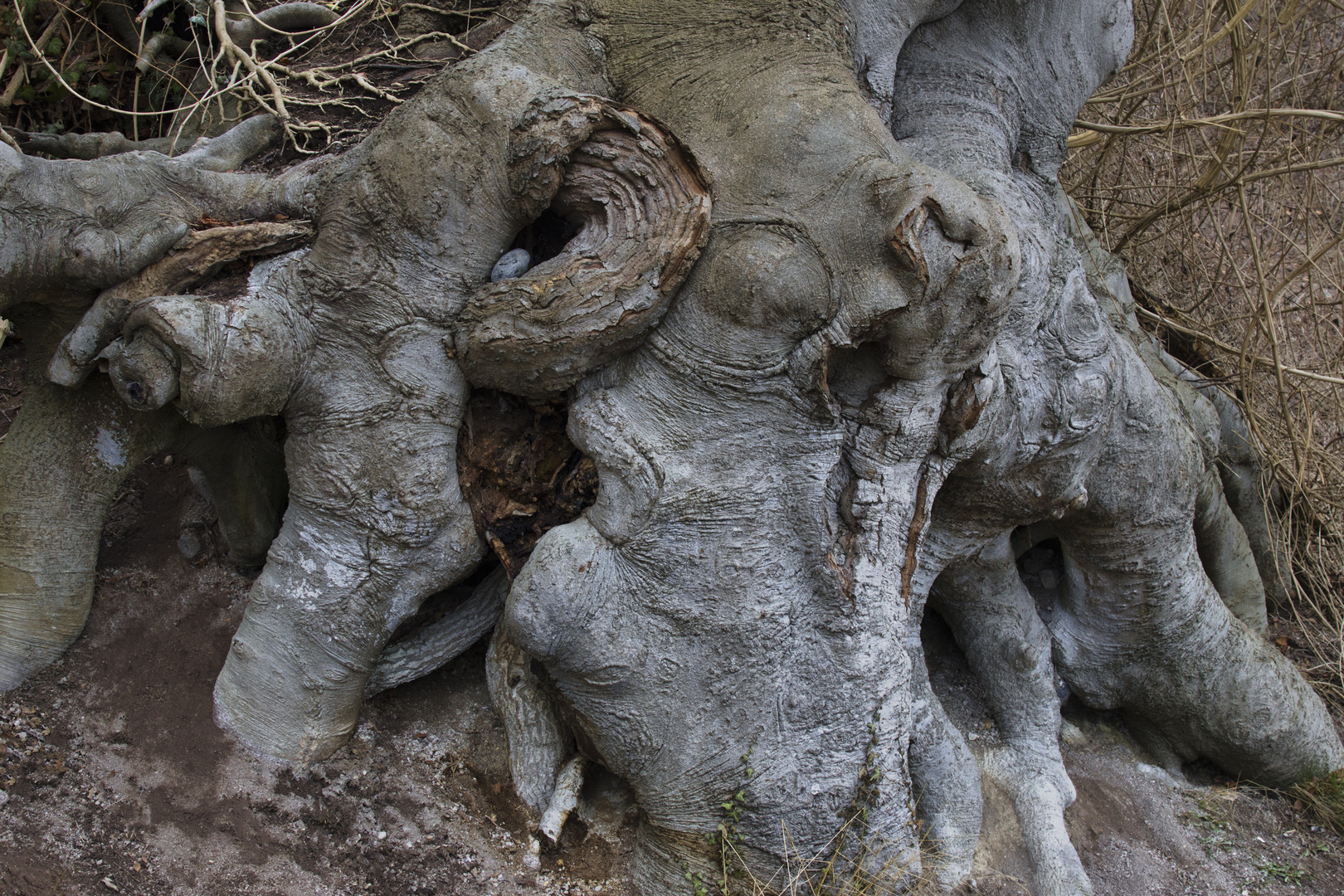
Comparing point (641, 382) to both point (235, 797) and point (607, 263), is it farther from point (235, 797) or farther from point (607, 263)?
point (235, 797)

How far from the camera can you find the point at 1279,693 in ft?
11.5

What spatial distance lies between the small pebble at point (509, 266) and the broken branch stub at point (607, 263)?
105mm

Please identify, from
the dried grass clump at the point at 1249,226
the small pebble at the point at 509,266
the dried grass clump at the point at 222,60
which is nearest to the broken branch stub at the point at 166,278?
the small pebble at the point at 509,266

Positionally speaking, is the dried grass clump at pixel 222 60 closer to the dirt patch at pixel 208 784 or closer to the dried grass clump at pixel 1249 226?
the dirt patch at pixel 208 784

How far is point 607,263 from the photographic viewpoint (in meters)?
2.18

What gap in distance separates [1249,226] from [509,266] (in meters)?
3.55

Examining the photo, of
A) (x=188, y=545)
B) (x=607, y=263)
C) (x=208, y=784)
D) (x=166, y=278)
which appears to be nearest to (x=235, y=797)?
(x=208, y=784)

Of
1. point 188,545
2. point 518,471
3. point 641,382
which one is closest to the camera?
point 641,382

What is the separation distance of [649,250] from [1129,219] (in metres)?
3.69

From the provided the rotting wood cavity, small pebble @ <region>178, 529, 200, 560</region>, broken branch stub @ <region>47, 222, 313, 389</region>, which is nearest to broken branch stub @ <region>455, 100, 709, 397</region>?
the rotting wood cavity

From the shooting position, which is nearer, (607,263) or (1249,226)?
(607,263)

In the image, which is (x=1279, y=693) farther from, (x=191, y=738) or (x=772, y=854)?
(x=191, y=738)

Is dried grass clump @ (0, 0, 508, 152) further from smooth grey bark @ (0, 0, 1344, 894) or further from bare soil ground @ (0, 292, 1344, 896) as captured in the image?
bare soil ground @ (0, 292, 1344, 896)

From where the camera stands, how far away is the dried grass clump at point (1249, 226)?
409cm
